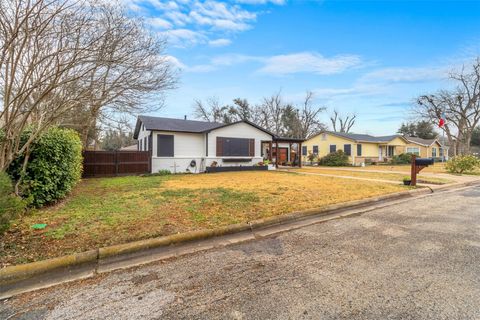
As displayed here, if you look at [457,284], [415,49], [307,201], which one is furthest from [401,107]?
[457,284]

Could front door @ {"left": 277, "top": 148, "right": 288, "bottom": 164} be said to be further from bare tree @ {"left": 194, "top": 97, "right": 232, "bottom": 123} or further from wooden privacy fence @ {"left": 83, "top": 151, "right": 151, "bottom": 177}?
bare tree @ {"left": 194, "top": 97, "right": 232, "bottom": 123}

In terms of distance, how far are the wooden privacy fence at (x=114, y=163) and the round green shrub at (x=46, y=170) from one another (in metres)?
6.99

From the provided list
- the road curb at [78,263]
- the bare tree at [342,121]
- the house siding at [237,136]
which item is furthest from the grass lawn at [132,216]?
the bare tree at [342,121]

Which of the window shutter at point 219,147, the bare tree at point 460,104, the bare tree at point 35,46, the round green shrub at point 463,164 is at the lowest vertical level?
the round green shrub at point 463,164

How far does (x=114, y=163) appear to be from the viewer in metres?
12.5

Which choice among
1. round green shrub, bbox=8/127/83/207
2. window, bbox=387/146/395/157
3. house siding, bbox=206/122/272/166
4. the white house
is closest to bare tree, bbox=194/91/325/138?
window, bbox=387/146/395/157

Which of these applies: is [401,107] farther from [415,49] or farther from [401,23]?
[401,23]

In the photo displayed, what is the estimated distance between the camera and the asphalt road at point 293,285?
1887 mm

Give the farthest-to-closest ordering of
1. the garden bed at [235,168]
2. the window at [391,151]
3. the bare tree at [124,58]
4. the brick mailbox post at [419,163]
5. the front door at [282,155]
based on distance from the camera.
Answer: the window at [391,151] → the front door at [282,155] → the garden bed at [235,168] → the brick mailbox post at [419,163] → the bare tree at [124,58]

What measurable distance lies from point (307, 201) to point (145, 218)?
3.79 meters

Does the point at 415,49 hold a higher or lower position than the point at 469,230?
higher

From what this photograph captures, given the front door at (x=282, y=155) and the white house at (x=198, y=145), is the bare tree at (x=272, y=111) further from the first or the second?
the white house at (x=198, y=145)

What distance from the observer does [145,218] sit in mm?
4199

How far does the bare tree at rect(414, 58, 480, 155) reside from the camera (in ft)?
92.8
